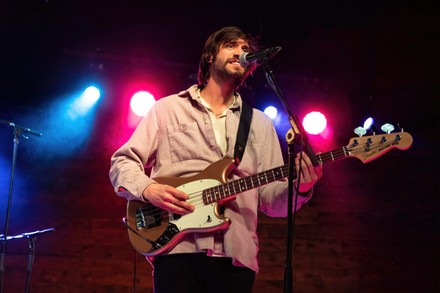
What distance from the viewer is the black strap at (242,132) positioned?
2951 millimetres

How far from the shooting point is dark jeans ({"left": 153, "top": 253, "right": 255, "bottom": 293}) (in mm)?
2594

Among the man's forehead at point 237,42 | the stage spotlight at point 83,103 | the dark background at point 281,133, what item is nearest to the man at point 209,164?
the man's forehead at point 237,42

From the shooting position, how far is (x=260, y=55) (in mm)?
2562

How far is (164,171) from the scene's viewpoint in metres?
2.96

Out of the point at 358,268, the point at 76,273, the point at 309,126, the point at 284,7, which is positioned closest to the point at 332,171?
the point at 309,126

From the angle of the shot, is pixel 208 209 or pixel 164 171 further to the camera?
pixel 164 171

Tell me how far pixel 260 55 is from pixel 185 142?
70 cm

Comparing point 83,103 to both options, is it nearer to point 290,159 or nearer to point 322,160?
point 322,160

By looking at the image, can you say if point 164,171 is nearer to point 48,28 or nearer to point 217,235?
point 217,235

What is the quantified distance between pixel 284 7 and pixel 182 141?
10.2 feet

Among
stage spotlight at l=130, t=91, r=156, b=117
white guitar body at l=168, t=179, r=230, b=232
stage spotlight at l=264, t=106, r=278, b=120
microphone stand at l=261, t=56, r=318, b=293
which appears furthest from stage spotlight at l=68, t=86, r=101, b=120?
microphone stand at l=261, t=56, r=318, b=293

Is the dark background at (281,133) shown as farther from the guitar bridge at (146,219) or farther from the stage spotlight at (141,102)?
the guitar bridge at (146,219)

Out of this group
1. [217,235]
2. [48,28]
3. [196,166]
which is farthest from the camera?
[48,28]

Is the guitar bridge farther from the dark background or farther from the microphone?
the dark background
